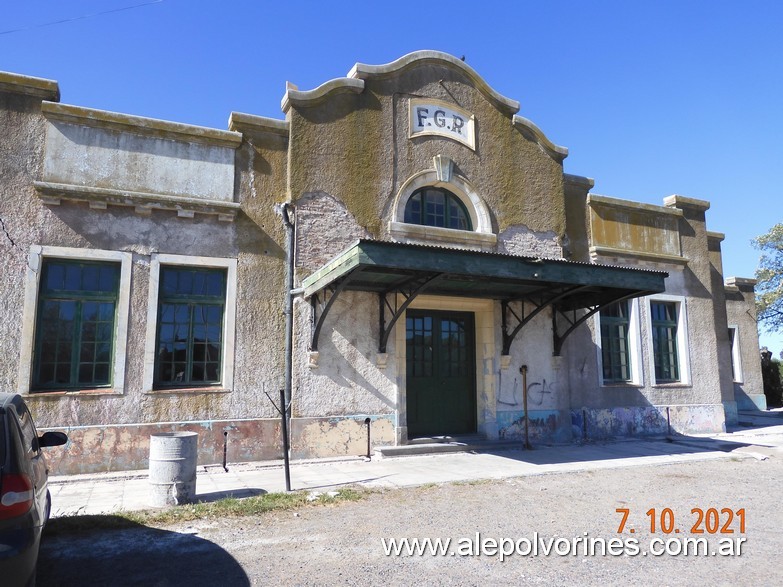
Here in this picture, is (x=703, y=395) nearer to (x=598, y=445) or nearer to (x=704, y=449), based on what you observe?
(x=704, y=449)

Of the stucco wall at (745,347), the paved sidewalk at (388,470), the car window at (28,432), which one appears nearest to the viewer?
the car window at (28,432)

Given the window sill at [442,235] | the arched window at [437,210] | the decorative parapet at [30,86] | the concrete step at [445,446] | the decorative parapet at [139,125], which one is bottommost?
the concrete step at [445,446]

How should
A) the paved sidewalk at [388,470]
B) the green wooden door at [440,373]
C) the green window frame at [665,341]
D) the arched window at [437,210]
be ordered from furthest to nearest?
1. the green window frame at [665,341]
2. the arched window at [437,210]
3. the green wooden door at [440,373]
4. the paved sidewalk at [388,470]

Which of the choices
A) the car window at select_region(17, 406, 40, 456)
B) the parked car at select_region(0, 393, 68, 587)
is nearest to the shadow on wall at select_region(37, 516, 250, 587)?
the parked car at select_region(0, 393, 68, 587)

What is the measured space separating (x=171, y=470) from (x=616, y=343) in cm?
1058

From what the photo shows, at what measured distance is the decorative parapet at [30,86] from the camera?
890cm

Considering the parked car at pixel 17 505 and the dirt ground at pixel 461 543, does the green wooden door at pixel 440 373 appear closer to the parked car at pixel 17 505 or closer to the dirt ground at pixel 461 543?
the dirt ground at pixel 461 543

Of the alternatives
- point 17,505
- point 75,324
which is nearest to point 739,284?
point 75,324

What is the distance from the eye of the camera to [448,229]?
37.9 ft

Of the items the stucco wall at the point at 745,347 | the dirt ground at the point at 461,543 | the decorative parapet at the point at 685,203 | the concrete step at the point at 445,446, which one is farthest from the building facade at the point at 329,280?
the stucco wall at the point at 745,347

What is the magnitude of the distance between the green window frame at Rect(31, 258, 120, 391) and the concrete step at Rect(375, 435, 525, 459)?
4911mm

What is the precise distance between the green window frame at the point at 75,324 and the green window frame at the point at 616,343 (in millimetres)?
10535

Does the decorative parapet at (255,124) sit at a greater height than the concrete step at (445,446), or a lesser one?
greater

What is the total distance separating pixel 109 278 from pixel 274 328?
282 cm
